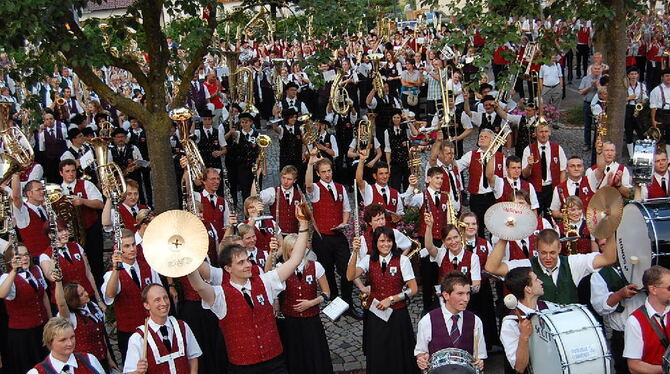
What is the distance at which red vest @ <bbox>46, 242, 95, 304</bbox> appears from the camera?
7114 millimetres

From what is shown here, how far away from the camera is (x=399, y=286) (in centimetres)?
655

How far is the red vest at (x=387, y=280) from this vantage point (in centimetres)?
654

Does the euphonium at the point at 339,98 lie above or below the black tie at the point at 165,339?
above

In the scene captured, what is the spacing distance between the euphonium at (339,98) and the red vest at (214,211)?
14.6 ft

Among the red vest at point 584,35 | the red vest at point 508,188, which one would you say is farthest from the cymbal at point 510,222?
the red vest at point 584,35

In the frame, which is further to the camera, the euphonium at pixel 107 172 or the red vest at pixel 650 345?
the euphonium at pixel 107 172

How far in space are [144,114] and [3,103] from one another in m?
1.75

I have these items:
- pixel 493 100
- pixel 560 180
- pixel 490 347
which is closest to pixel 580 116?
pixel 493 100

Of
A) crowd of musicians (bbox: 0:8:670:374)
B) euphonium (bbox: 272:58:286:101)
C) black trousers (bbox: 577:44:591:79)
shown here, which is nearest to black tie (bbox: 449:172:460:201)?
crowd of musicians (bbox: 0:8:670:374)

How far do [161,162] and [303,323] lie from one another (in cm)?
343

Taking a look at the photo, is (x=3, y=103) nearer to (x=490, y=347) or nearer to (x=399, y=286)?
(x=399, y=286)

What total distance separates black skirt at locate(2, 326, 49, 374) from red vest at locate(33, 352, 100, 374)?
5.39 ft

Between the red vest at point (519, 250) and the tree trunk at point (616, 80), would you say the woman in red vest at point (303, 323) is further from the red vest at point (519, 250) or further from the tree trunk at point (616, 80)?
the tree trunk at point (616, 80)

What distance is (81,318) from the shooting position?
6.20m
